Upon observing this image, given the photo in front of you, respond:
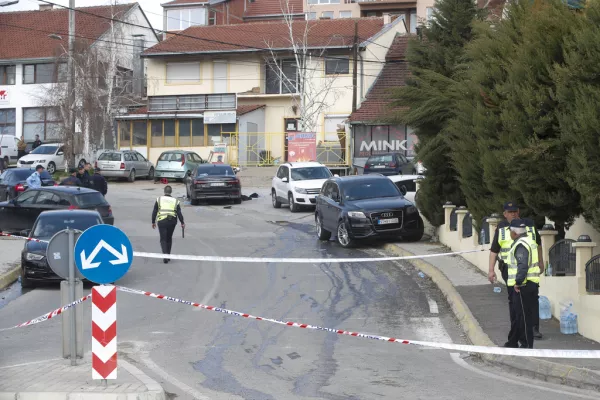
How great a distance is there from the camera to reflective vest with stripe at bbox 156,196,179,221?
68.5ft

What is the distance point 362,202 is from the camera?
23500 millimetres

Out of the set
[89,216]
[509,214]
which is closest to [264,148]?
[89,216]

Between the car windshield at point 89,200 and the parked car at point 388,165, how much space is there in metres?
19.0

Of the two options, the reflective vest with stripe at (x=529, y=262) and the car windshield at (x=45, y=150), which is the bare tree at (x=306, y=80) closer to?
the car windshield at (x=45, y=150)

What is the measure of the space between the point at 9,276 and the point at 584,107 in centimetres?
1175

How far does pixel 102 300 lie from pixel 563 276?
6.90m

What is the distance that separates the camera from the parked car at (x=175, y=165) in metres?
44.2

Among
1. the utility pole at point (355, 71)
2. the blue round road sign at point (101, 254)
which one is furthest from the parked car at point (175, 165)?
the blue round road sign at point (101, 254)

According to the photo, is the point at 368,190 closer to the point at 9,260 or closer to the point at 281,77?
the point at 9,260

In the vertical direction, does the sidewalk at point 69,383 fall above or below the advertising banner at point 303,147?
below

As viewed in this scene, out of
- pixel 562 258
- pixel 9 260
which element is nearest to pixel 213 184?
pixel 9 260

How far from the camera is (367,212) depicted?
22781 millimetres

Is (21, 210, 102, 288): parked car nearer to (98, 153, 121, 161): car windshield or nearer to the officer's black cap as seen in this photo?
the officer's black cap

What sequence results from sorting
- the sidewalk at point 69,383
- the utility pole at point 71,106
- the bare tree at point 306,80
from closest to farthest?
the sidewalk at point 69,383 < the utility pole at point 71,106 < the bare tree at point 306,80
